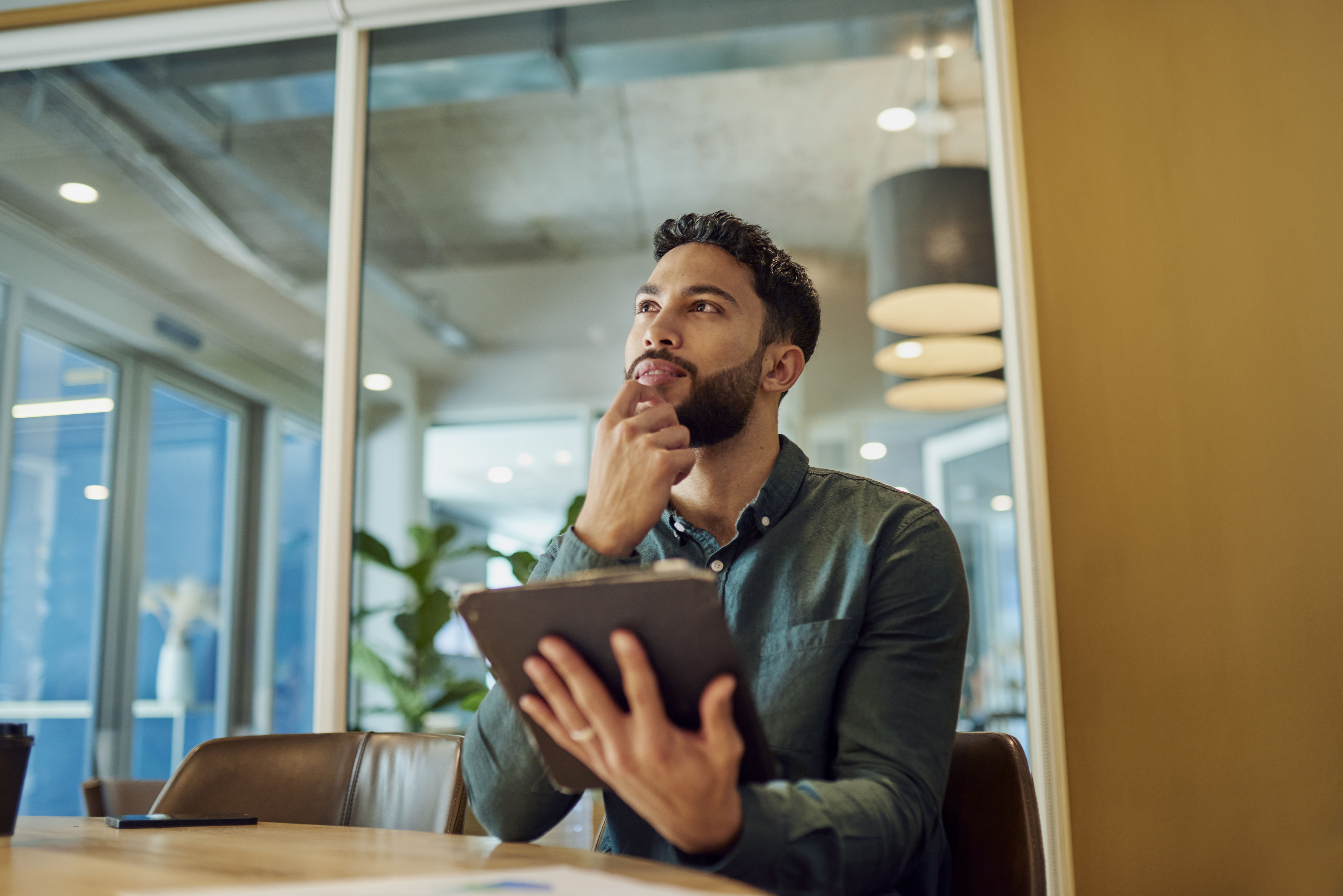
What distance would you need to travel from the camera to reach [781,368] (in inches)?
61.3

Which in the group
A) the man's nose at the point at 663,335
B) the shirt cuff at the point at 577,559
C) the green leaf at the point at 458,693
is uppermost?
the man's nose at the point at 663,335

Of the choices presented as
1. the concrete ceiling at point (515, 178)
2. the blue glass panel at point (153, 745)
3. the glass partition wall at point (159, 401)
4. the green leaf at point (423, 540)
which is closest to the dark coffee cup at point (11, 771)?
the glass partition wall at point (159, 401)

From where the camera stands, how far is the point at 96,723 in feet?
12.8

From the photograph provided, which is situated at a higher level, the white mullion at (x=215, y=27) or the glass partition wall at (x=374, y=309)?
the white mullion at (x=215, y=27)

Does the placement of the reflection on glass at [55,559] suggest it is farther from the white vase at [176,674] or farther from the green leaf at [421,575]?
the green leaf at [421,575]

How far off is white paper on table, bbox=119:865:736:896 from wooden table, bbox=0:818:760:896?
2 centimetres

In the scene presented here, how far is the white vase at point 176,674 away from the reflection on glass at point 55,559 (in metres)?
0.34

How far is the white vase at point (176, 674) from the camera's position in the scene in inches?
165

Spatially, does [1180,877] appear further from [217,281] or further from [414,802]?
[217,281]

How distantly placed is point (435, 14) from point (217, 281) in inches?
77.4

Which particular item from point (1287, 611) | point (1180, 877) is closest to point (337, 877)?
point (1180, 877)

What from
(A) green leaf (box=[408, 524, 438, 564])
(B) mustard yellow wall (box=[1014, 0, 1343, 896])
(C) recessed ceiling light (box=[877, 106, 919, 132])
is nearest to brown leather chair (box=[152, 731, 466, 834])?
(B) mustard yellow wall (box=[1014, 0, 1343, 896])

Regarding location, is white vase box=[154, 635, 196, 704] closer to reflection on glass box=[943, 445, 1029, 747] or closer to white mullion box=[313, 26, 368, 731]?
white mullion box=[313, 26, 368, 731]

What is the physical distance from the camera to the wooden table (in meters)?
0.78
